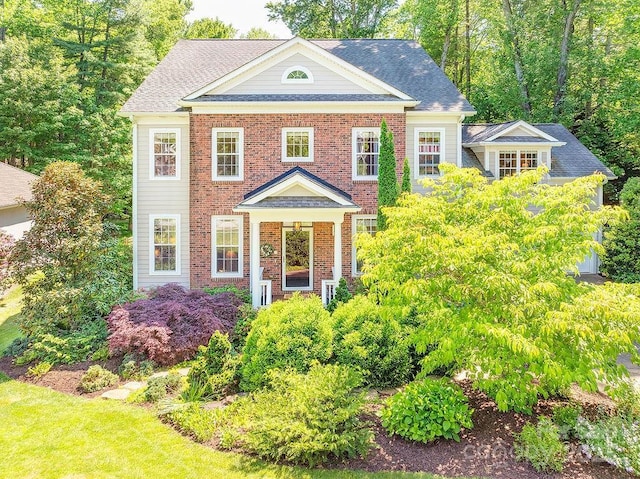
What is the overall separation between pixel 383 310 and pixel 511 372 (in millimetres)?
2126

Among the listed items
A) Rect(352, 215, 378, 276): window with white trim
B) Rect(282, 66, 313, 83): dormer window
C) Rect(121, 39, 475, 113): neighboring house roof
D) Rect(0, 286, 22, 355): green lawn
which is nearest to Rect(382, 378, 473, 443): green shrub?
Rect(352, 215, 378, 276): window with white trim

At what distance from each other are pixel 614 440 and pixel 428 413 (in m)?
2.59

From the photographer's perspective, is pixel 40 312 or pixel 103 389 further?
pixel 40 312

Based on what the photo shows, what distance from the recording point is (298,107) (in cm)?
1452

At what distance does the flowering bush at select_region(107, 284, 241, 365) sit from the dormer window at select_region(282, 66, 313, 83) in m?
7.57

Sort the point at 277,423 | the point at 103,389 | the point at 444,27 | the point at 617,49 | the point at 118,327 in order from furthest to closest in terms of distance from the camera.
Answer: the point at 444,27
the point at 617,49
the point at 118,327
the point at 103,389
the point at 277,423

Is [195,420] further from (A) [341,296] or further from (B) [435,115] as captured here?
(B) [435,115]

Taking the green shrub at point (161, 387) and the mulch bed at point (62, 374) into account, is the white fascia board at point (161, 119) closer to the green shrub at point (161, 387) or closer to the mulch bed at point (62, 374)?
the mulch bed at point (62, 374)

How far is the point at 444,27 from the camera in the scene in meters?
31.0

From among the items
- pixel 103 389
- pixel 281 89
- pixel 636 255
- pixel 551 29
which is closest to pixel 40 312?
pixel 103 389

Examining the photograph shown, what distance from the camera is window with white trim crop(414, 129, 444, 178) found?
15.2 m

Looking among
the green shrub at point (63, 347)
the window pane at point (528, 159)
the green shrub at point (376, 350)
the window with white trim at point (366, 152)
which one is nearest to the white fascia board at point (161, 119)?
the window with white trim at point (366, 152)

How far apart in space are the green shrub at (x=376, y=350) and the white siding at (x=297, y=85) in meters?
8.73

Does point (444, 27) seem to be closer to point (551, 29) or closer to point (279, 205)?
point (551, 29)
